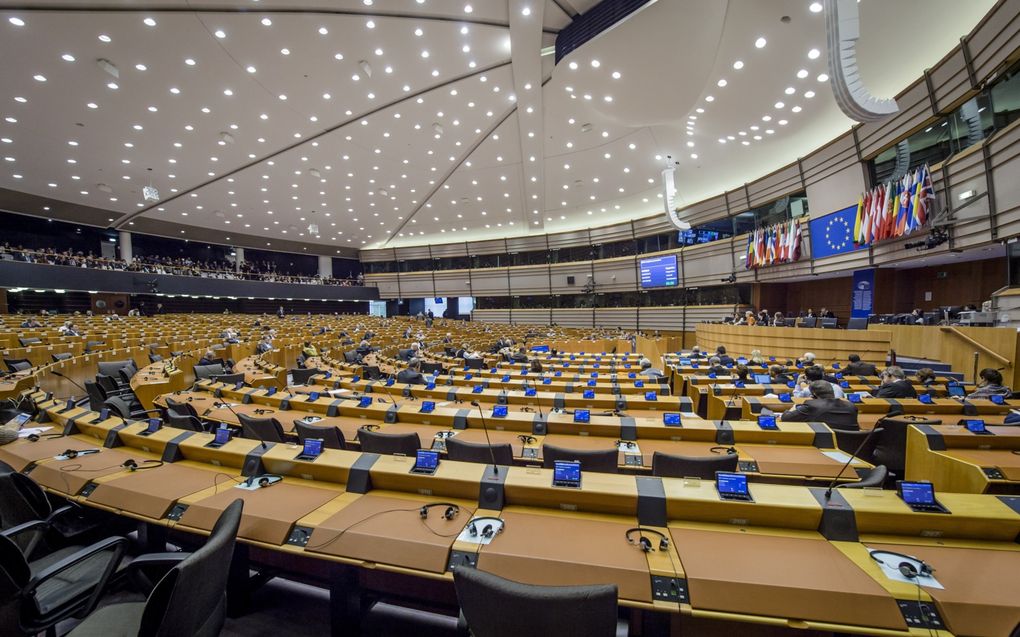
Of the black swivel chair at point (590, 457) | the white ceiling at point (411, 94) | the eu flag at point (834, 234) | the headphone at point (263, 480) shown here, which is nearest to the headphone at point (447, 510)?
the black swivel chair at point (590, 457)

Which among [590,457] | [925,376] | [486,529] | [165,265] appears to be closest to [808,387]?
[925,376]

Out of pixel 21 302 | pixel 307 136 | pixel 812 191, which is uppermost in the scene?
pixel 307 136

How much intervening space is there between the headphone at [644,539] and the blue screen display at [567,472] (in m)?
0.39

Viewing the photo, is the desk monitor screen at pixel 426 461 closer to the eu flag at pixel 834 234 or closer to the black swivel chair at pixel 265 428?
the black swivel chair at pixel 265 428

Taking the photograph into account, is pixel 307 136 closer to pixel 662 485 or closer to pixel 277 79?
pixel 277 79

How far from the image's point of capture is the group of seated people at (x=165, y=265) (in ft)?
56.9

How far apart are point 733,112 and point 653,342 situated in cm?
789

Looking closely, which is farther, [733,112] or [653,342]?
[653,342]

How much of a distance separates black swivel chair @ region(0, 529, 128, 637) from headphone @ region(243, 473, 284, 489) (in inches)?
25.8

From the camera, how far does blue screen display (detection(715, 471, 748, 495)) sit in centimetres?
212

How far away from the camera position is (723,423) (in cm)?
387

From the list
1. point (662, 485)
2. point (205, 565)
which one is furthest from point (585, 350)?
point (205, 565)

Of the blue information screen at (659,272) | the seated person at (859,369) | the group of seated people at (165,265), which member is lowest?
the seated person at (859,369)

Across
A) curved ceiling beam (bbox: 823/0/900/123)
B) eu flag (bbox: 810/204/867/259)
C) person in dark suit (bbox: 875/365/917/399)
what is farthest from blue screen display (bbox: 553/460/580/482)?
→ eu flag (bbox: 810/204/867/259)
